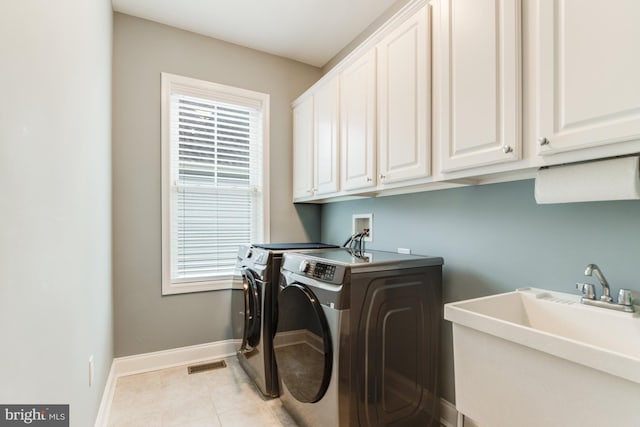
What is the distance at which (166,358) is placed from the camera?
2578 mm

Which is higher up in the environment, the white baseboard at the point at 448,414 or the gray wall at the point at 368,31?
the gray wall at the point at 368,31

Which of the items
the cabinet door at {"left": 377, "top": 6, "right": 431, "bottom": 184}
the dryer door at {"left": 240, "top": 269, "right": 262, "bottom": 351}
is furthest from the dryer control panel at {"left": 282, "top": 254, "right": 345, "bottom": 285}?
the cabinet door at {"left": 377, "top": 6, "right": 431, "bottom": 184}

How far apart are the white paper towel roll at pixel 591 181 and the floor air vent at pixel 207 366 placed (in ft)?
8.47

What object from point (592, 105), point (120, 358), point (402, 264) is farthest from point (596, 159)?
point (120, 358)

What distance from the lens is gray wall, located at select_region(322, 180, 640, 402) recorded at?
3.95ft

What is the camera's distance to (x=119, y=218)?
2.46 meters

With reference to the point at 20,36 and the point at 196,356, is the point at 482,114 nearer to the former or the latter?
the point at 20,36

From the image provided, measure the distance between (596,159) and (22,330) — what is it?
1.83m

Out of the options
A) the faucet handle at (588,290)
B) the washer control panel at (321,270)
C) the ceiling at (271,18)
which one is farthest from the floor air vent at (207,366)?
the ceiling at (271,18)

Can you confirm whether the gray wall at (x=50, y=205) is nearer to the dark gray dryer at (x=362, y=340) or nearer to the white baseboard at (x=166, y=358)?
the white baseboard at (x=166, y=358)

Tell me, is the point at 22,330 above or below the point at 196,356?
above

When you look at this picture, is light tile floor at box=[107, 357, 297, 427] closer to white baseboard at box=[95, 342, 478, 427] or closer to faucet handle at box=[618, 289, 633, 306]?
white baseboard at box=[95, 342, 478, 427]

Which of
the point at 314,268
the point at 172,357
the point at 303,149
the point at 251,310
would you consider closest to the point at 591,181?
the point at 314,268

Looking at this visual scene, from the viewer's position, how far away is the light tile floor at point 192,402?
186 cm
